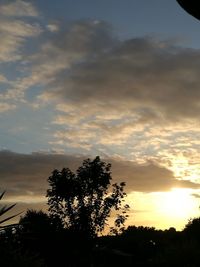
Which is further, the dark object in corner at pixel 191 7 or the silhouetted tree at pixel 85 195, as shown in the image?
the silhouetted tree at pixel 85 195

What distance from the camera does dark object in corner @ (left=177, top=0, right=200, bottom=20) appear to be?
14.9 feet

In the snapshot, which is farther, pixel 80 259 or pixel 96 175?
pixel 96 175

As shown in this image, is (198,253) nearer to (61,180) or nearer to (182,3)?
(61,180)

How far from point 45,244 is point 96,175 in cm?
900

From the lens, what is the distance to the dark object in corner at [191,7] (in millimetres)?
4535

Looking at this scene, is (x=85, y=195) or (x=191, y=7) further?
(x=85, y=195)

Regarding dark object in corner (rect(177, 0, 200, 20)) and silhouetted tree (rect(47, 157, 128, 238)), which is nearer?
dark object in corner (rect(177, 0, 200, 20))

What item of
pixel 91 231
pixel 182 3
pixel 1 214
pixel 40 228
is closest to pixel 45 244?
pixel 40 228

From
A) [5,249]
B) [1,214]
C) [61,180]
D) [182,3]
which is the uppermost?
[61,180]

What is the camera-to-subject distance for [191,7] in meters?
4.58

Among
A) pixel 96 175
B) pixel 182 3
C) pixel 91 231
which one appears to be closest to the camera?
pixel 182 3

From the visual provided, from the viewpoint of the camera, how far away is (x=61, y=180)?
1626 inches

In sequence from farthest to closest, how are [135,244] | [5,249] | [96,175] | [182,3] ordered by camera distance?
1. [135,244]
2. [96,175]
3. [5,249]
4. [182,3]

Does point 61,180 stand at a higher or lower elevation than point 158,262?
higher
